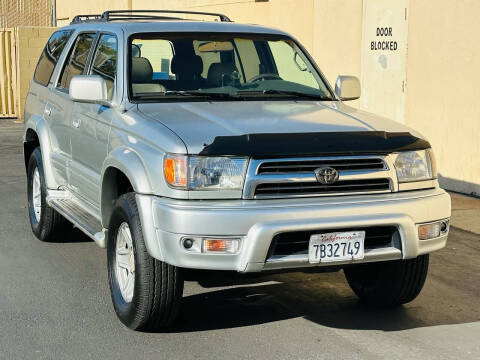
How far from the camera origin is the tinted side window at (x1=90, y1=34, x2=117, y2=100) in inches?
251

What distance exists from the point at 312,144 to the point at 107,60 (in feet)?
7.06

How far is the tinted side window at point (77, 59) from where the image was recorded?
7.09m

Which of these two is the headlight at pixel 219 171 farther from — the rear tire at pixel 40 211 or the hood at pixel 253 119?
the rear tire at pixel 40 211

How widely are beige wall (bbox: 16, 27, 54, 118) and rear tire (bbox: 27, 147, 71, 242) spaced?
12202 millimetres

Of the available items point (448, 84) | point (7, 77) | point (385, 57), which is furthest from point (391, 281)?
point (7, 77)

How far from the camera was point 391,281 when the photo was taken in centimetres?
584

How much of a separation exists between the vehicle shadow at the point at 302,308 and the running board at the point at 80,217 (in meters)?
0.73

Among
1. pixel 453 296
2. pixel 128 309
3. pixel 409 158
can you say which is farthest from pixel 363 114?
pixel 128 309

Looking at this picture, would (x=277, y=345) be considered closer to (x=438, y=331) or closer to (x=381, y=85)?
(x=438, y=331)

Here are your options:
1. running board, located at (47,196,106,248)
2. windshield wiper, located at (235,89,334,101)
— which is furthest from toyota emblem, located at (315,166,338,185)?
running board, located at (47,196,106,248)

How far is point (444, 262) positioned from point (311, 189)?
106 inches

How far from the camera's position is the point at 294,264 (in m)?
5.01

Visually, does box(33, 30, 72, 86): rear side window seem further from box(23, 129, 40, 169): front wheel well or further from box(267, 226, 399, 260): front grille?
box(267, 226, 399, 260): front grille

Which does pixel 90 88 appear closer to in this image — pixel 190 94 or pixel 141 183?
pixel 190 94
